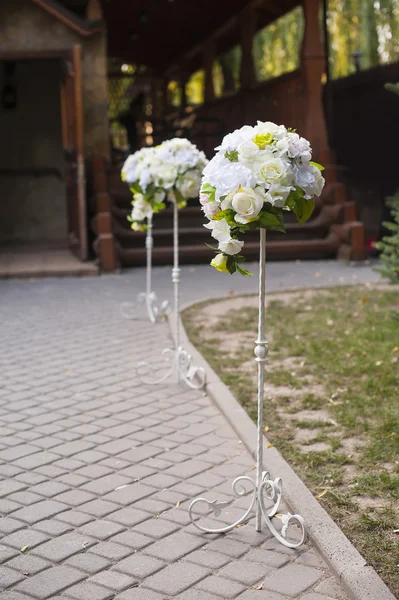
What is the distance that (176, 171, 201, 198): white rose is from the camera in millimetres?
6352

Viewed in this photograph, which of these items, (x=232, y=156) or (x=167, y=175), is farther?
(x=167, y=175)

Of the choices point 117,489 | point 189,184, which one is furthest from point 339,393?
point 117,489

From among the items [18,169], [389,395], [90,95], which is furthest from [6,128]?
[389,395]

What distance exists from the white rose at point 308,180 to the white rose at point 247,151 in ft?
0.61

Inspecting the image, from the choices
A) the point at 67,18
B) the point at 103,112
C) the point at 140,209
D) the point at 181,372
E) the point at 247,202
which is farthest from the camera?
the point at 103,112

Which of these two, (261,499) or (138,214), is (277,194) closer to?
(261,499)

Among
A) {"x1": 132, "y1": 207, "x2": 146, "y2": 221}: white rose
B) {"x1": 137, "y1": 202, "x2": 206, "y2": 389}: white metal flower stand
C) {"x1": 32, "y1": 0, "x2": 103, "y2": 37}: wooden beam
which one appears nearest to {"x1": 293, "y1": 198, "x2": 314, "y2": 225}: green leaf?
{"x1": 137, "y1": 202, "x2": 206, "y2": 389}: white metal flower stand

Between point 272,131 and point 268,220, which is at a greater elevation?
point 272,131

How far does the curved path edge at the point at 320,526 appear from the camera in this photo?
3.13 m

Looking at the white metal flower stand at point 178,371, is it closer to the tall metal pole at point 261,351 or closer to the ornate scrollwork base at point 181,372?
the ornate scrollwork base at point 181,372

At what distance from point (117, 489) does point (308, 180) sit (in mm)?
1879

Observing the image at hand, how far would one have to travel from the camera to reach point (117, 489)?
4.25m

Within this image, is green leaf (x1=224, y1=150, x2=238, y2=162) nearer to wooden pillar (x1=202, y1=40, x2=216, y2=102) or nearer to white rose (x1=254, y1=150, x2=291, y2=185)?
white rose (x1=254, y1=150, x2=291, y2=185)

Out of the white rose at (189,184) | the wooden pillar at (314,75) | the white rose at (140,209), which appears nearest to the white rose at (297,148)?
the white rose at (189,184)
